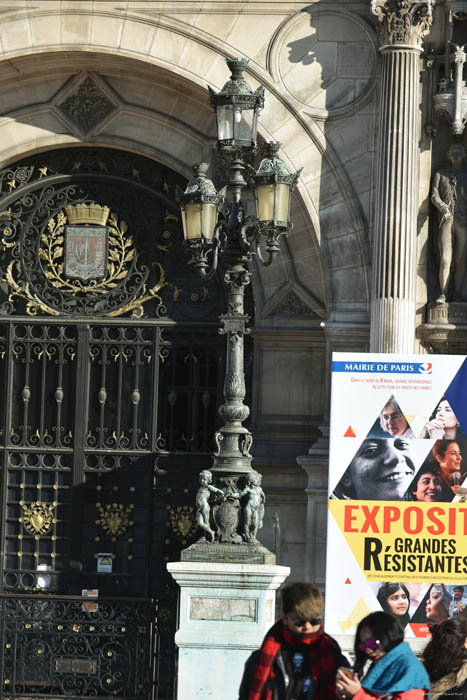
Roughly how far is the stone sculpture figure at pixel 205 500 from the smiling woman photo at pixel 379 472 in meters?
1.12

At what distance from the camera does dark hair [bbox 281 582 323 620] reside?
8.47m

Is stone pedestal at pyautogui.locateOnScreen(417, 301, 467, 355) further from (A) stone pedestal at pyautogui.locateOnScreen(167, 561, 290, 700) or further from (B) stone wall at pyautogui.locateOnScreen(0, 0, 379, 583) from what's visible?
(A) stone pedestal at pyautogui.locateOnScreen(167, 561, 290, 700)

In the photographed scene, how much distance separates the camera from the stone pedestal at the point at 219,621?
12781 millimetres

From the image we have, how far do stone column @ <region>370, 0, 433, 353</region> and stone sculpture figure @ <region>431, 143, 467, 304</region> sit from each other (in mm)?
371

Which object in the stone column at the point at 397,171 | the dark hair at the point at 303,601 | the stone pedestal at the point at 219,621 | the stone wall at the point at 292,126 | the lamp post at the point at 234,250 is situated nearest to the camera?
the dark hair at the point at 303,601

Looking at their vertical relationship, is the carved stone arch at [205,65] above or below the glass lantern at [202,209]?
above

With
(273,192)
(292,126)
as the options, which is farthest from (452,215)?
(273,192)

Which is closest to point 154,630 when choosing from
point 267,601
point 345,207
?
point 267,601

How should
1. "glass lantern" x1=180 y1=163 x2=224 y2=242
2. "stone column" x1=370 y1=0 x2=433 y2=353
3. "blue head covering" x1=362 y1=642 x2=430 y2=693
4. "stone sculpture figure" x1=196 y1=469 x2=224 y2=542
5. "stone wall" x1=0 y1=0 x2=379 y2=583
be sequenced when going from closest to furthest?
1. "blue head covering" x1=362 y1=642 x2=430 y2=693
2. "stone sculpture figure" x1=196 y1=469 x2=224 y2=542
3. "glass lantern" x1=180 y1=163 x2=224 y2=242
4. "stone column" x1=370 y1=0 x2=433 y2=353
5. "stone wall" x1=0 y1=0 x2=379 y2=583

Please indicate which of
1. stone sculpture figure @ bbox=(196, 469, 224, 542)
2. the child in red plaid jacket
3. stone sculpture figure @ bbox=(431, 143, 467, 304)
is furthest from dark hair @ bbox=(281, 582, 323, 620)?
stone sculpture figure @ bbox=(431, 143, 467, 304)

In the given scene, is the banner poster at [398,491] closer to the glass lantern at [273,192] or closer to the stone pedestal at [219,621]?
the stone pedestal at [219,621]

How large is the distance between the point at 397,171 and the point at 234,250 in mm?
3176

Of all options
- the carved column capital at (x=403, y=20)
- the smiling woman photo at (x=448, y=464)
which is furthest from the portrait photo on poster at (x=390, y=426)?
the carved column capital at (x=403, y=20)

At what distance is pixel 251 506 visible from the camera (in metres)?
13.2
